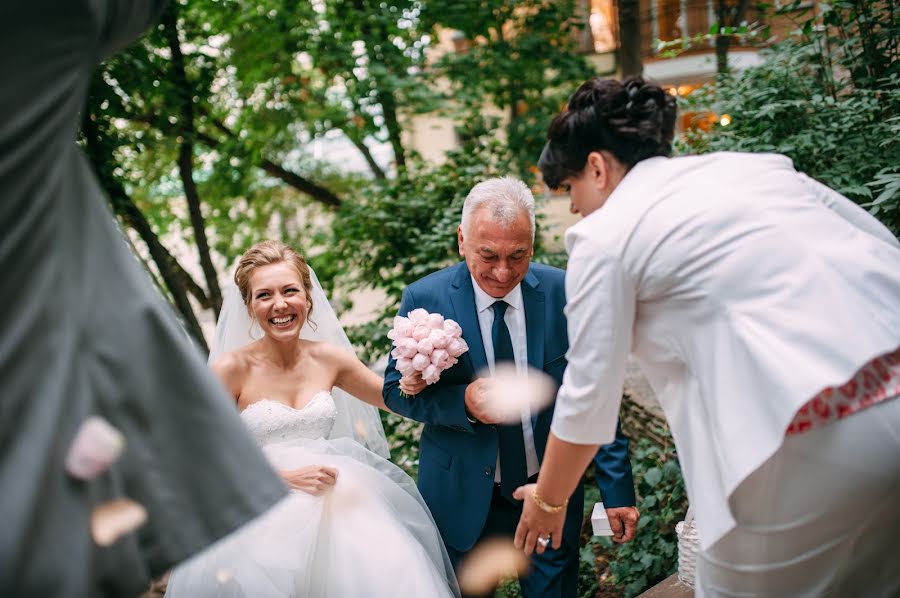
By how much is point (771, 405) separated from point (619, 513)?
1376 mm

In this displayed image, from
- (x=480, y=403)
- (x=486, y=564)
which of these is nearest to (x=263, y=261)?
(x=480, y=403)

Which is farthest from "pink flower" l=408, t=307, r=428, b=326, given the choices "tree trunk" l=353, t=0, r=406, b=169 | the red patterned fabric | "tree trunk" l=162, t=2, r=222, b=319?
"tree trunk" l=162, t=2, r=222, b=319

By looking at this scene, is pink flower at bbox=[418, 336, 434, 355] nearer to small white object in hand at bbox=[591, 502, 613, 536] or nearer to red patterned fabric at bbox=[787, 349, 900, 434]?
small white object in hand at bbox=[591, 502, 613, 536]

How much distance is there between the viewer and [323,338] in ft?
12.6

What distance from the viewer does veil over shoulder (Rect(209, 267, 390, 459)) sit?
373 centimetres

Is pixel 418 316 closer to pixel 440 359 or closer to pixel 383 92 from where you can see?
pixel 440 359

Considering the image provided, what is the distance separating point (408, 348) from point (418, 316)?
0.16 meters

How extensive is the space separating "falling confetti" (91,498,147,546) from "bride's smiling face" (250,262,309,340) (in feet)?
6.91

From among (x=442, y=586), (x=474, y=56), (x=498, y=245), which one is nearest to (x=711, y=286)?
(x=498, y=245)

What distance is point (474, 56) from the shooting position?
8.13 meters

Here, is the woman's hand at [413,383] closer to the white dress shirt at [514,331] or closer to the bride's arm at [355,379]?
the white dress shirt at [514,331]

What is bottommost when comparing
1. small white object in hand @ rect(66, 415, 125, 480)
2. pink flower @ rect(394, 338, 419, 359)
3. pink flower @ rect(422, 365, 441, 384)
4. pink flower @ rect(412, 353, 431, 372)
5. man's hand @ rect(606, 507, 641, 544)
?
man's hand @ rect(606, 507, 641, 544)

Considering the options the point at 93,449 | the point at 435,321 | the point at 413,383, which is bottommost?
the point at 413,383

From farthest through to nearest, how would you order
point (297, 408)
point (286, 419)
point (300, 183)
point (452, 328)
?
1. point (300, 183)
2. point (297, 408)
3. point (286, 419)
4. point (452, 328)
